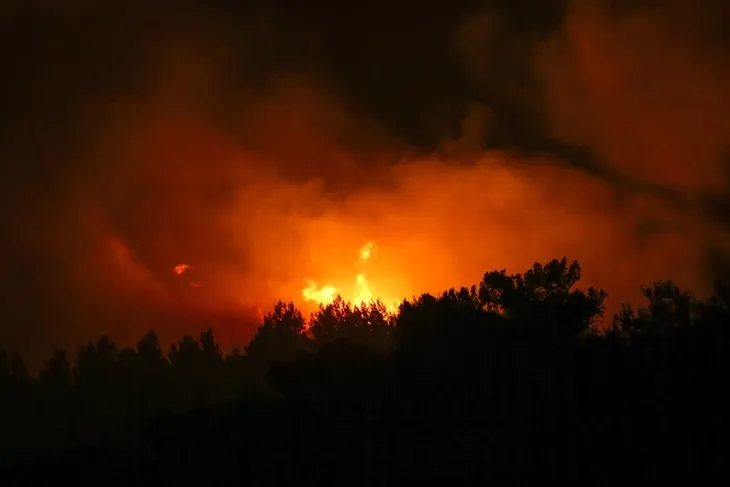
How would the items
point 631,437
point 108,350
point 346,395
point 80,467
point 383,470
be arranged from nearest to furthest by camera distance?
point 631,437, point 383,470, point 346,395, point 80,467, point 108,350

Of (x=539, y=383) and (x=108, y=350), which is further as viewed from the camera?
(x=108, y=350)

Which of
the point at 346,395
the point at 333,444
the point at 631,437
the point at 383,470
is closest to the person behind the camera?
the point at 631,437

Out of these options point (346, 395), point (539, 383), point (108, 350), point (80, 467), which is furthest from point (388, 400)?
point (108, 350)

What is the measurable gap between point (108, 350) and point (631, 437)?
10730 centimetres

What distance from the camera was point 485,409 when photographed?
48.2m

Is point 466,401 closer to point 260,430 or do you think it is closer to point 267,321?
point 260,430

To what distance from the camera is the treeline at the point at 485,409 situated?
136 feet

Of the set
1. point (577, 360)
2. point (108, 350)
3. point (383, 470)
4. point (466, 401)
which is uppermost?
point (108, 350)

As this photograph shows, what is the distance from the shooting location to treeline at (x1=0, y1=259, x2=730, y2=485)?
4138 centimetres

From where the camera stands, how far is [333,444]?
49562 millimetres

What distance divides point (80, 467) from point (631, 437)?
144 ft

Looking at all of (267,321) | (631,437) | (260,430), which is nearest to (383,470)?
(260,430)

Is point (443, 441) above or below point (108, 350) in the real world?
below

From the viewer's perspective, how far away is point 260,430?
2120 inches
